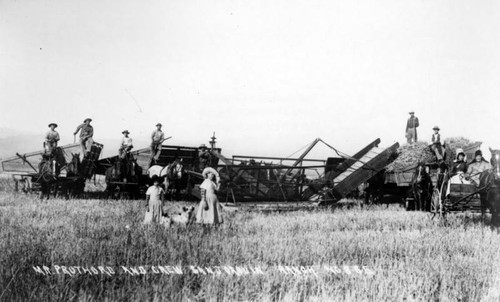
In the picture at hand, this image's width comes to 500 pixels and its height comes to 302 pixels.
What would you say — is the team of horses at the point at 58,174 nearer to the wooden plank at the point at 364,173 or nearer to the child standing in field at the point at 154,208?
the child standing in field at the point at 154,208

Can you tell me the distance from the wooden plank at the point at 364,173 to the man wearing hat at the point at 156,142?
649 cm

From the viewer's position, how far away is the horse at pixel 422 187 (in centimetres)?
1241

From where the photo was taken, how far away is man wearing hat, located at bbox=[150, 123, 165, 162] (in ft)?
49.6

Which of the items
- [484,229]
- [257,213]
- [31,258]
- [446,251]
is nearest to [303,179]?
[257,213]

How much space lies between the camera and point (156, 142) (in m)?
15.7

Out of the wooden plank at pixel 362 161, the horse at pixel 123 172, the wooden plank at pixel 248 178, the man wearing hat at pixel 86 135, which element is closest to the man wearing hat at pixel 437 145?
the wooden plank at pixel 362 161

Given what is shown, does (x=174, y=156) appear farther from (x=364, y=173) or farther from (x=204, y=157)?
(x=364, y=173)

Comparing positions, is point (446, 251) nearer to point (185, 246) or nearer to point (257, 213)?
point (185, 246)

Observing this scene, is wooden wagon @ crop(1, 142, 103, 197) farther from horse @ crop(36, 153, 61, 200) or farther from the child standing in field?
the child standing in field

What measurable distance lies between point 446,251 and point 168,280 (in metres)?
4.84

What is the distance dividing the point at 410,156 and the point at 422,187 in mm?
1538

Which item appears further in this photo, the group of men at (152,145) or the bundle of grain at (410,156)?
the group of men at (152,145)

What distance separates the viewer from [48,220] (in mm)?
9320

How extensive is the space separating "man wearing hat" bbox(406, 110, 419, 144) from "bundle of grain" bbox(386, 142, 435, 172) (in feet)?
13.1
